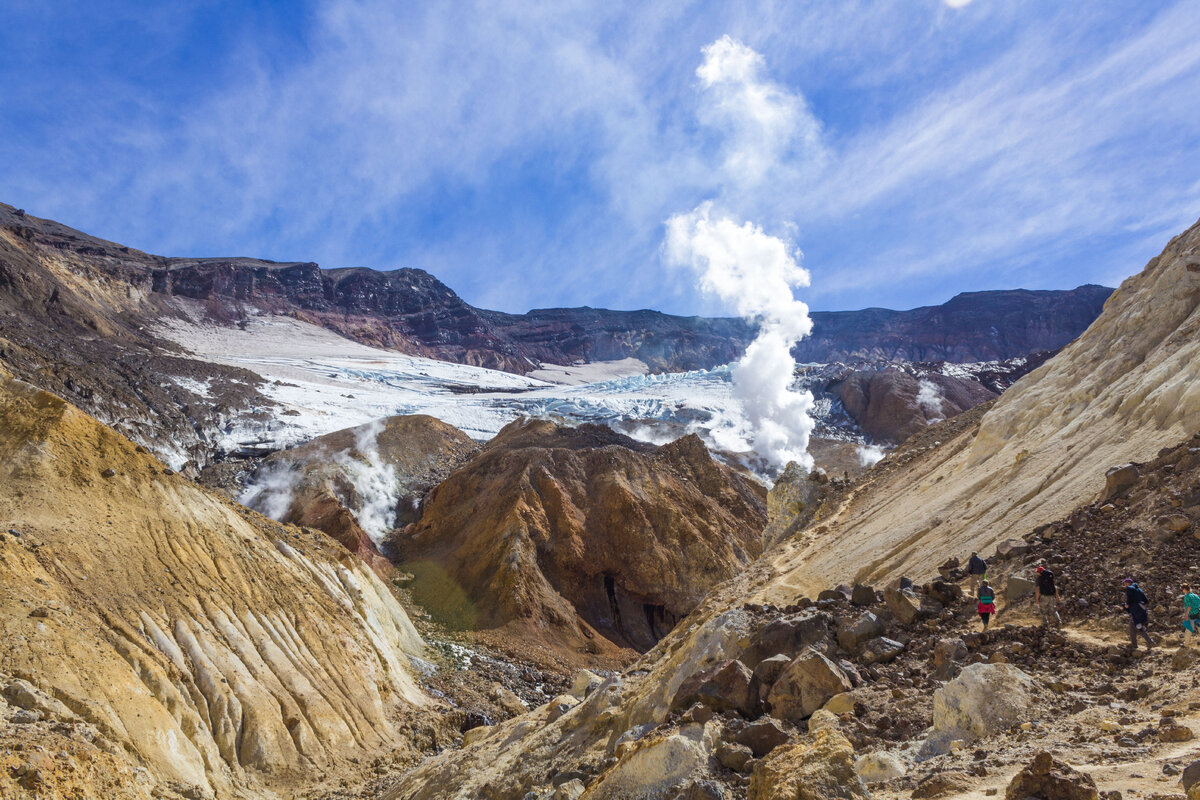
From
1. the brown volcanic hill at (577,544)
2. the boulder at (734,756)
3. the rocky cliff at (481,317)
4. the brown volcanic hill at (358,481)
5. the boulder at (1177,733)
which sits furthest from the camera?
Answer: the rocky cliff at (481,317)

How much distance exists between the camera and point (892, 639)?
30.9 ft

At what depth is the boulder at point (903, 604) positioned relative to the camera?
9.85 meters

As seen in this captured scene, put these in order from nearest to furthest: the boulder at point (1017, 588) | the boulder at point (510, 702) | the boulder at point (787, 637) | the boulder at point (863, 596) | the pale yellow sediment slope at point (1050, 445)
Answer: the boulder at point (787, 637), the boulder at point (1017, 588), the boulder at point (863, 596), the pale yellow sediment slope at point (1050, 445), the boulder at point (510, 702)

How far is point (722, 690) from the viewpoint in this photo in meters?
8.69

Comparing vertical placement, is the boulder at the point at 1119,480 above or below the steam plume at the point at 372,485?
below

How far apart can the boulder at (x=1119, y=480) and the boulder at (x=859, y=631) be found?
190 inches

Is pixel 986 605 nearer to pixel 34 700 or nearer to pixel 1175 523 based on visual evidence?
→ pixel 1175 523

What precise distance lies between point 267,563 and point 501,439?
40521 mm

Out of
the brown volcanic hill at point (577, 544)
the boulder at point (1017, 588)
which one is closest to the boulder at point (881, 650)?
the boulder at point (1017, 588)

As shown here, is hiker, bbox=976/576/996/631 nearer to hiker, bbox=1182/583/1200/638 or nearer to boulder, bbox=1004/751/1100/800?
hiker, bbox=1182/583/1200/638

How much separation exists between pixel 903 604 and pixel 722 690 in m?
3.14

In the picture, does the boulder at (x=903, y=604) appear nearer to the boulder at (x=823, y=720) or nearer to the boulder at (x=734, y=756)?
the boulder at (x=823, y=720)

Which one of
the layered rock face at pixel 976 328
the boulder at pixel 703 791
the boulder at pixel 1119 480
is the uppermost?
the layered rock face at pixel 976 328

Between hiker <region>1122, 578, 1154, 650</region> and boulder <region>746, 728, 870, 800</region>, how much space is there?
3.91 metres
